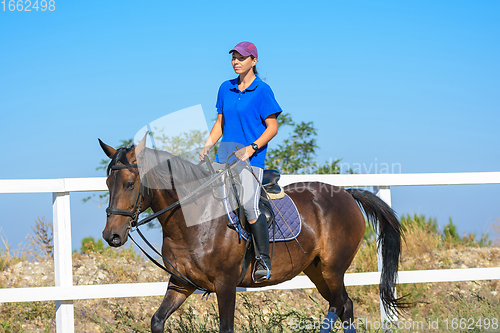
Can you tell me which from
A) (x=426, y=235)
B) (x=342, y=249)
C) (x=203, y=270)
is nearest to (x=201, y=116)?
(x=203, y=270)

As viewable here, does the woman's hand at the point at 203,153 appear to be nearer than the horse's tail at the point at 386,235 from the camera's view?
Yes

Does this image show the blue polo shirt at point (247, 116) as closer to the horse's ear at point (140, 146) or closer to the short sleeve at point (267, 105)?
the short sleeve at point (267, 105)

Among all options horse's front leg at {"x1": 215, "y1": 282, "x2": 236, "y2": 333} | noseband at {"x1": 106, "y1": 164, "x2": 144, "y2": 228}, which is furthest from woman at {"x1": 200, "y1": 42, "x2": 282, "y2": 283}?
noseband at {"x1": 106, "y1": 164, "x2": 144, "y2": 228}

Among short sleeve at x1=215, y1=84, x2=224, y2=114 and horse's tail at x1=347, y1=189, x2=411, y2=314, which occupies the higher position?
short sleeve at x1=215, y1=84, x2=224, y2=114

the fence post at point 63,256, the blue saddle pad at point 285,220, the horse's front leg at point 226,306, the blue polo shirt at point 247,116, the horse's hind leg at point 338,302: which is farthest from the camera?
the horse's hind leg at point 338,302

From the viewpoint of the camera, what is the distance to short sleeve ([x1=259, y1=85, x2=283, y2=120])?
4000mm

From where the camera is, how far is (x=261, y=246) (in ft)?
12.6

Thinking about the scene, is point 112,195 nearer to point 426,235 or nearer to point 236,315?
point 236,315

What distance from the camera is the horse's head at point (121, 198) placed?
3.33m

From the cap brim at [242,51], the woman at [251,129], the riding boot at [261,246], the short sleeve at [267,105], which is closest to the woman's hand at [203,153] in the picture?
the woman at [251,129]

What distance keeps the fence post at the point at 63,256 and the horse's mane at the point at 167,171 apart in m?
1.49

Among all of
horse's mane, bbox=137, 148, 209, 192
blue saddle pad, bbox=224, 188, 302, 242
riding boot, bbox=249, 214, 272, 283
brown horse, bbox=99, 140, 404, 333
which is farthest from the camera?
blue saddle pad, bbox=224, 188, 302, 242

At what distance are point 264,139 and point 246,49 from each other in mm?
813

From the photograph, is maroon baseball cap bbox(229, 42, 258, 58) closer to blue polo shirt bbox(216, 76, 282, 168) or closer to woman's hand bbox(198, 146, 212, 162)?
blue polo shirt bbox(216, 76, 282, 168)
